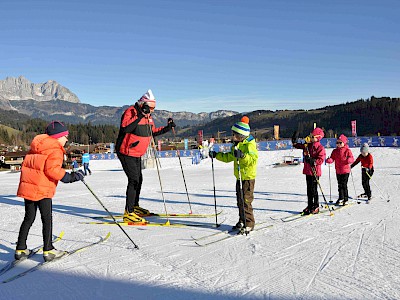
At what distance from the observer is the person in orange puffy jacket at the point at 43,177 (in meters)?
3.74

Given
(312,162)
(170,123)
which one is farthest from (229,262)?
(312,162)

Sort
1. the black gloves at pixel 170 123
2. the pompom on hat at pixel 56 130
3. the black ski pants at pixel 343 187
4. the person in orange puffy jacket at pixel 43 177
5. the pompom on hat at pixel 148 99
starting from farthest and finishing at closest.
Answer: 1. the black ski pants at pixel 343 187
2. the black gloves at pixel 170 123
3. the pompom on hat at pixel 148 99
4. the pompom on hat at pixel 56 130
5. the person in orange puffy jacket at pixel 43 177

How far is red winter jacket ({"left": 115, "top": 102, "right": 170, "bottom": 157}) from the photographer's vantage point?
5766mm

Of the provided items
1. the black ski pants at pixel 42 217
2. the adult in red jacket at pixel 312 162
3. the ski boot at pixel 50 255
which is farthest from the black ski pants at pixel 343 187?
the black ski pants at pixel 42 217

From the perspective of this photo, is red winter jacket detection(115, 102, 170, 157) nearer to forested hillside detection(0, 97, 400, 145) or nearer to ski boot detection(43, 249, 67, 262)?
ski boot detection(43, 249, 67, 262)

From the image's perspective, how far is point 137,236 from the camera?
4.88 m

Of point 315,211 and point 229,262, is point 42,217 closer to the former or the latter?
point 229,262

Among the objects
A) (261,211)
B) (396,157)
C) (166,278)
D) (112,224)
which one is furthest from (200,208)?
(396,157)

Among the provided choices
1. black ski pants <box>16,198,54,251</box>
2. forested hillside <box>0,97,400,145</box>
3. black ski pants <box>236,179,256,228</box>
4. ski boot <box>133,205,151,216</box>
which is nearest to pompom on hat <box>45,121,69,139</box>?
black ski pants <box>16,198,54,251</box>

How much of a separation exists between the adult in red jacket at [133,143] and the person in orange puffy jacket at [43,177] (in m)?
1.91

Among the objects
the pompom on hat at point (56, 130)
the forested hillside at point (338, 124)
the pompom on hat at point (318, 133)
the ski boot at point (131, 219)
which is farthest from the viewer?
the forested hillside at point (338, 124)

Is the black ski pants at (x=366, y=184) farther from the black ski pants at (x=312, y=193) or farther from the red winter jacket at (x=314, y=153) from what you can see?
the black ski pants at (x=312, y=193)

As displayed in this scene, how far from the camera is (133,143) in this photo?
582cm

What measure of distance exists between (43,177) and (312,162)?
14.5 ft
